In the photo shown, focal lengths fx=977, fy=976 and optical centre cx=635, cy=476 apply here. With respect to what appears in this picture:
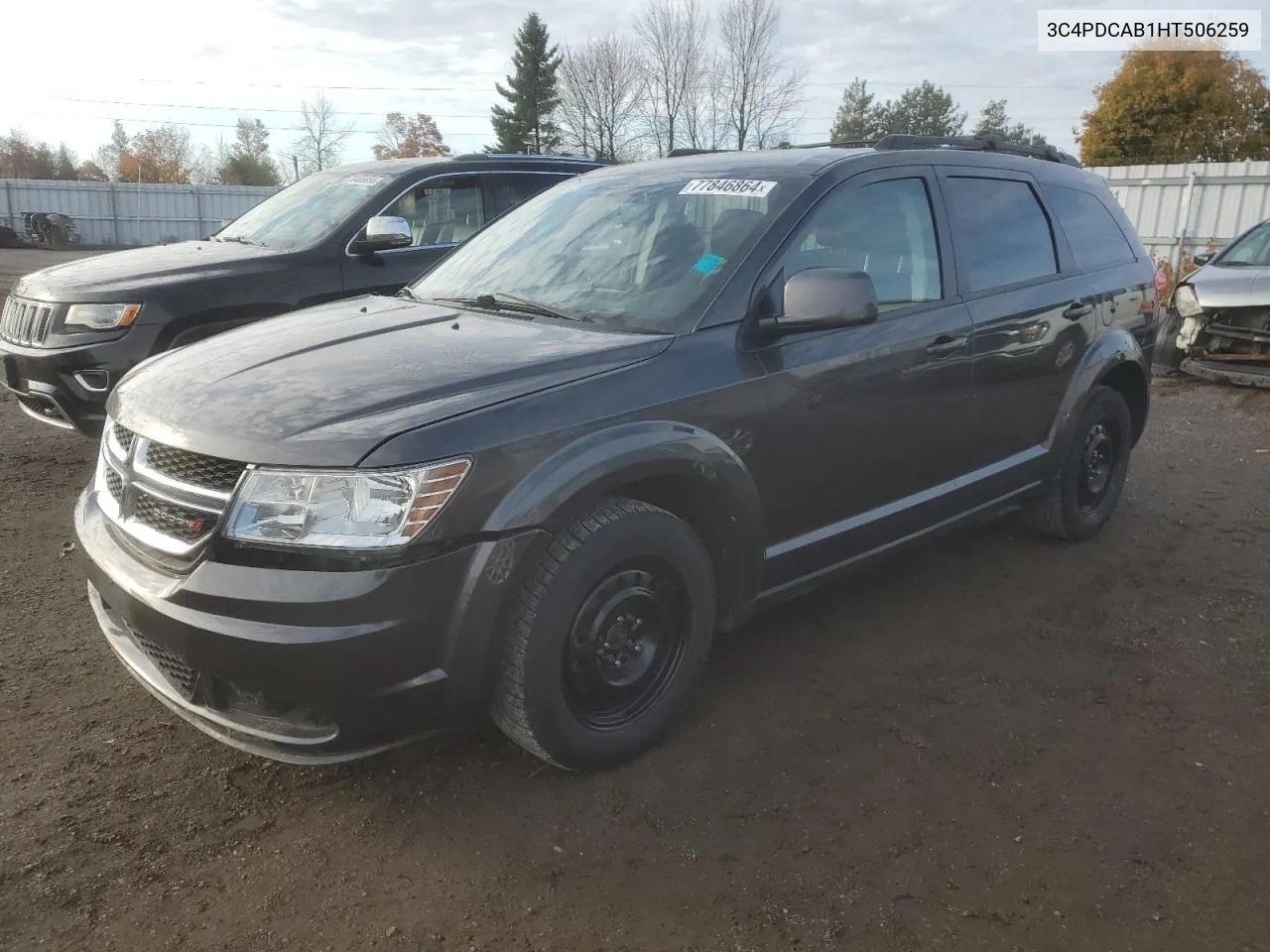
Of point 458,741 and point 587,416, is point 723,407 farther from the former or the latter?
point 458,741

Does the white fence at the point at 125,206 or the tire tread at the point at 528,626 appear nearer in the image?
the tire tread at the point at 528,626

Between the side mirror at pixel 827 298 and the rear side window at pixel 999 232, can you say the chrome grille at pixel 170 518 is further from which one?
the rear side window at pixel 999 232

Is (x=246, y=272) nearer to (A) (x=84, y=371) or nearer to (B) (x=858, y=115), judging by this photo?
(A) (x=84, y=371)

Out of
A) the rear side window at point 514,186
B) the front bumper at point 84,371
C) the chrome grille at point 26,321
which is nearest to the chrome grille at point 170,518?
the front bumper at point 84,371

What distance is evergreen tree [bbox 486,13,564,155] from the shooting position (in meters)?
56.1

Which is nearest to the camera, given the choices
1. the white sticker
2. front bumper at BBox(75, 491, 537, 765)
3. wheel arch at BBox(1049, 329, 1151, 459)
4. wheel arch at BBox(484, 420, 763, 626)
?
front bumper at BBox(75, 491, 537, 765)

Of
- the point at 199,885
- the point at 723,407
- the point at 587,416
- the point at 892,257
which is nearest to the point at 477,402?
the point at 587,416

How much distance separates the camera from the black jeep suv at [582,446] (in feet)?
7.84

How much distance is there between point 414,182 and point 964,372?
4.16m

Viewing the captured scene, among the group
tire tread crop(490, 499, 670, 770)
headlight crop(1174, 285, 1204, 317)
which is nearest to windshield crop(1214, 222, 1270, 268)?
headlight crop(1174, 285, 1204, 317)

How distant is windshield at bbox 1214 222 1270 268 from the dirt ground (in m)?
6.81

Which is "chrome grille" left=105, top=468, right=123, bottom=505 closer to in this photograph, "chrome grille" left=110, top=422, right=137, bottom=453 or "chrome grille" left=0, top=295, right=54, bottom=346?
"chrome grille" left=110, top=422, right=137, bottom=453

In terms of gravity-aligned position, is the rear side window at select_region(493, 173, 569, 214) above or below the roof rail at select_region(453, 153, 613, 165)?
below

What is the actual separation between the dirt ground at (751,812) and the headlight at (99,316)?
1.80 meters
